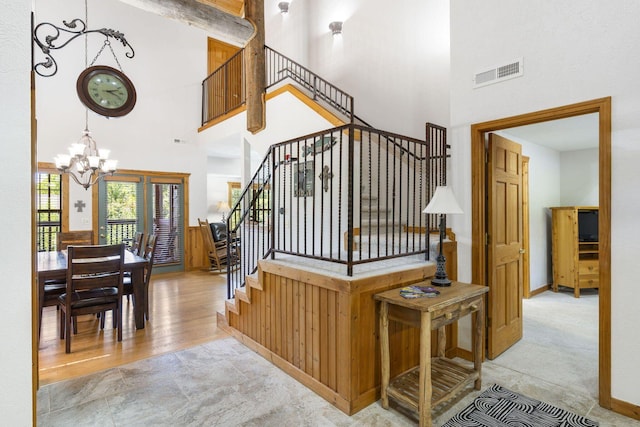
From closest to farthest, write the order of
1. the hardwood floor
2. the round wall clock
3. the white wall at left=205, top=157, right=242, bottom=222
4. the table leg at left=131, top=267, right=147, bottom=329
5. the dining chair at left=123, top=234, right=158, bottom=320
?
the hardwood floor → the table leg at left=131, top=267, right=147, bottom=329 → the dining chair at left=123, top=234, right=158, bottom=320 → the round wall clock → the white wall at left=205, top=157, right=242, bottom=222

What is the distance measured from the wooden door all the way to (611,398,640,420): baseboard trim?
0.88 metres

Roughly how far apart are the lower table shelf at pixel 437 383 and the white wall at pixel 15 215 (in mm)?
1941

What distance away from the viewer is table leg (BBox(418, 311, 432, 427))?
2029 millimetres

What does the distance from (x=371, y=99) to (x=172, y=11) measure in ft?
10.6

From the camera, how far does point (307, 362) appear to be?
2.59 metres

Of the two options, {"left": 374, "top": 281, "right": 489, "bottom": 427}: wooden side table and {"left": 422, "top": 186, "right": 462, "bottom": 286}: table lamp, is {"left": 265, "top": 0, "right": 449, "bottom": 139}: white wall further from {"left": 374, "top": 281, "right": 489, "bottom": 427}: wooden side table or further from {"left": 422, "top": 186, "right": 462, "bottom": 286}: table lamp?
{"left": 374, "top": 281, "right": 489, "bottom": 427}: wooden side table

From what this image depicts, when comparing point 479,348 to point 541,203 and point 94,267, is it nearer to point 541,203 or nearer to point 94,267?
point 94,267

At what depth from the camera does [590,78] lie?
7.64ft

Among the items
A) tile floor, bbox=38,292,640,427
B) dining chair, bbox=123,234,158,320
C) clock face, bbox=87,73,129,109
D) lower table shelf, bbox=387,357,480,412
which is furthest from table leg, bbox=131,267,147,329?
clock face, bbox=87,73,129,109

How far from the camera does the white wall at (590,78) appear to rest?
85.6 inches

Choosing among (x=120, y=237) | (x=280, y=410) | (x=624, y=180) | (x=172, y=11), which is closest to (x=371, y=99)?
(x=172, y=11)

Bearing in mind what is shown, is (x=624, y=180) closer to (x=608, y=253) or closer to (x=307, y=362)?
(x=608, y=253)

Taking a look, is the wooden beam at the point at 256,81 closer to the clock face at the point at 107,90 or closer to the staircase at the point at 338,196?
the staircase at the point at 338,196

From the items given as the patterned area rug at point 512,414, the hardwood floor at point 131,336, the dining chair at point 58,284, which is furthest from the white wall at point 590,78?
the dining chair at point 58,284
